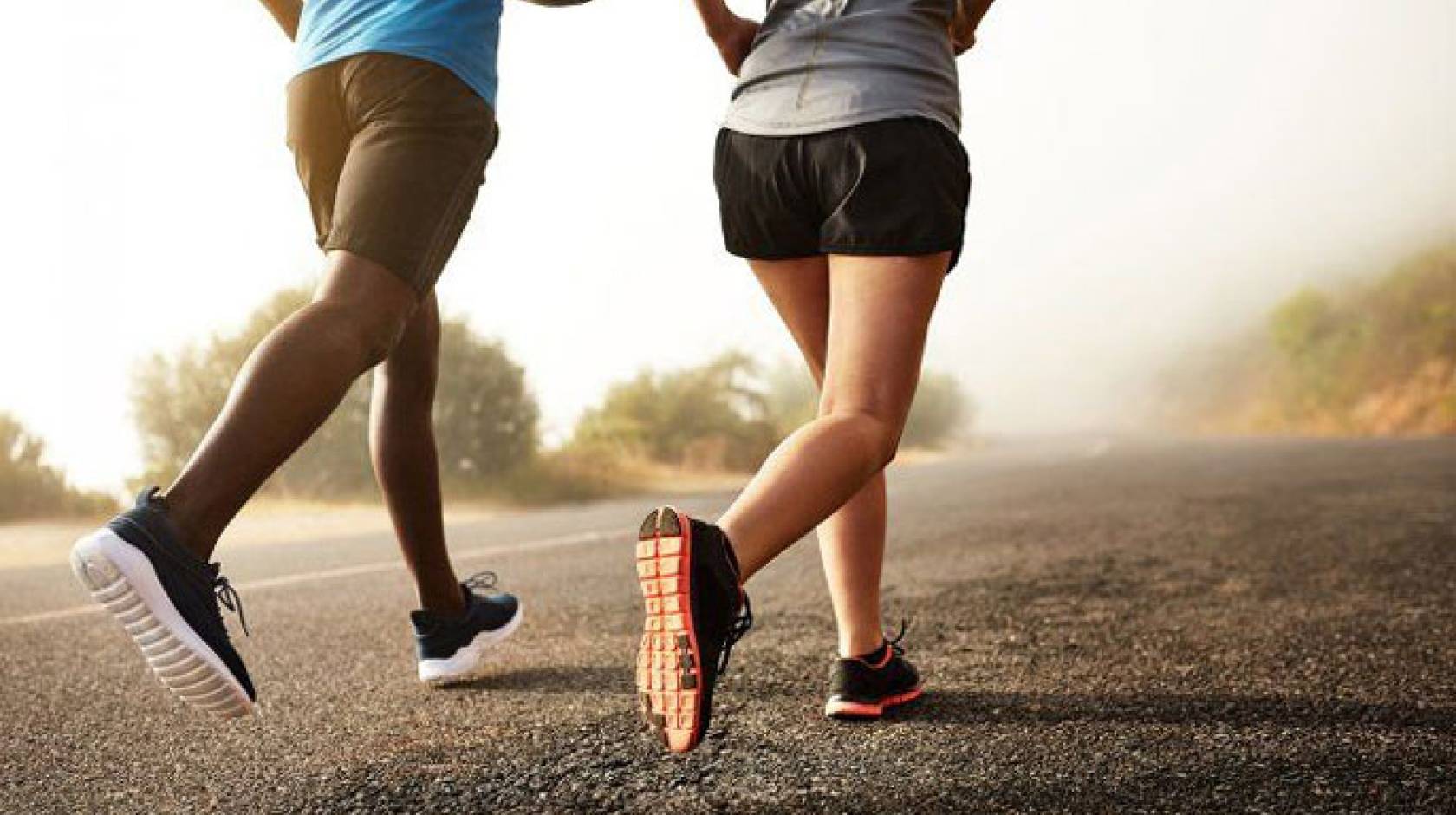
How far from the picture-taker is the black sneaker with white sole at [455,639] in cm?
259

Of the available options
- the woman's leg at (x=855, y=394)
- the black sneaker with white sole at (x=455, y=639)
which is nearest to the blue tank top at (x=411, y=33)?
the woman's leg at (x=855, y=394)

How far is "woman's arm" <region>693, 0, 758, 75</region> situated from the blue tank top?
42cm

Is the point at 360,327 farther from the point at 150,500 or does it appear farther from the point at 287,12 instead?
the point at 287,12

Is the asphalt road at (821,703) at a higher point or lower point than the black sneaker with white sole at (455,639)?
lower

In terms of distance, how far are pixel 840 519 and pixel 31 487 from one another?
30.8 ft

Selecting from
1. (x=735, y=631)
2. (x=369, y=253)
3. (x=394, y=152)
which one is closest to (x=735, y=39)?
(x=394, y=152)

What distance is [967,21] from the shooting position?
7.50ft

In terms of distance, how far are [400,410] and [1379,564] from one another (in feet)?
11.4

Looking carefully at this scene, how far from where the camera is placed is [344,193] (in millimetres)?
2010

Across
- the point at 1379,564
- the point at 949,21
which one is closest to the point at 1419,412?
the point at 1379,564

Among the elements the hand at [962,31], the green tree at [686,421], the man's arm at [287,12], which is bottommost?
the green tree at [686,421]

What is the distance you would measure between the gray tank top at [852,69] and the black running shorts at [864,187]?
0.09ft

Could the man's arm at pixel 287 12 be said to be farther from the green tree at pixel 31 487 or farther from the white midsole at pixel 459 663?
the green tree at pixel 31 487

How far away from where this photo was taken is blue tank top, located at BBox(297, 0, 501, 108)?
82.7 inches
